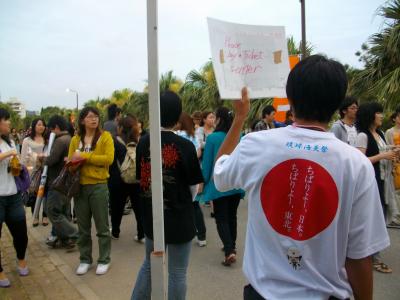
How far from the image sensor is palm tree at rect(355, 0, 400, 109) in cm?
930

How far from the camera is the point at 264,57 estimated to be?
1938 millimetres

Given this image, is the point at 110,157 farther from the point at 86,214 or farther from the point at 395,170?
the point at 395,170

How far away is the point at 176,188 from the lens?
9.15 ft

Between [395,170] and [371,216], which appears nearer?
[371,216]

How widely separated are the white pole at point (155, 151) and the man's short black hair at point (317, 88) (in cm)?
73

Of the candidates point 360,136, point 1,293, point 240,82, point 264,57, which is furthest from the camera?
point 360,136

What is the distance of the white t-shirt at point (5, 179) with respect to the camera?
3.82m

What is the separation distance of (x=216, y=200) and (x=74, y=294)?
1.84 meters

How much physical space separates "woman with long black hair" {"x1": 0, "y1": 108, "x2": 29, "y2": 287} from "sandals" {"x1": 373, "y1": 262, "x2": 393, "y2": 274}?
387 cm

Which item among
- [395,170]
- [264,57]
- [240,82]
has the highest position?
[264,57]

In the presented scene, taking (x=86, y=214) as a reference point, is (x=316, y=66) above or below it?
above

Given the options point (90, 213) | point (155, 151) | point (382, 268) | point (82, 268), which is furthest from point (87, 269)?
point (382, 268)

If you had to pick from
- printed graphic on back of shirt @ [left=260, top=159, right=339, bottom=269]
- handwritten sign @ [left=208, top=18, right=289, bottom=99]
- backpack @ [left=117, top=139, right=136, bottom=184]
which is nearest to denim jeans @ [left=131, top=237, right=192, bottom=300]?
handwritten sign @ [left=208, top=18, right=289, bottom=99]

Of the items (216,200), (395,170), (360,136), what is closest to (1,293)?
(216,200)
